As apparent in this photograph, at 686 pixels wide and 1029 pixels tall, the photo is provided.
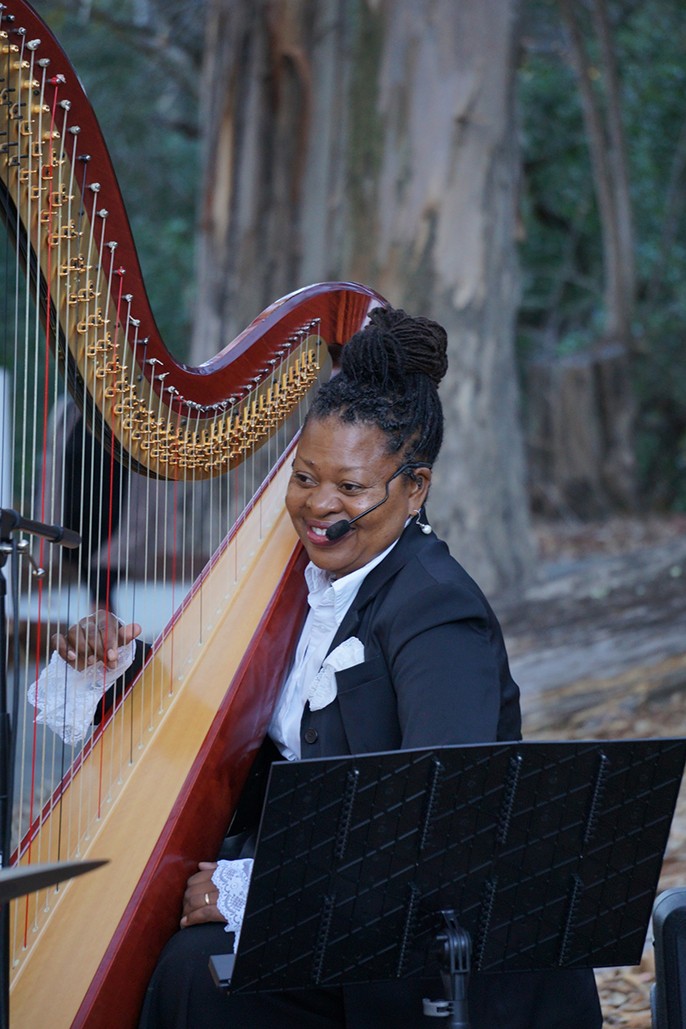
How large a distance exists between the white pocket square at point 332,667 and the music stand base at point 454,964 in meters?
0.53

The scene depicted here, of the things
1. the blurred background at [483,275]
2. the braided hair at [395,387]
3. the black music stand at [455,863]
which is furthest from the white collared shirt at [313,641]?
the blurred background at [483,275]

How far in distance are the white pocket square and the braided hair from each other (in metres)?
0.37

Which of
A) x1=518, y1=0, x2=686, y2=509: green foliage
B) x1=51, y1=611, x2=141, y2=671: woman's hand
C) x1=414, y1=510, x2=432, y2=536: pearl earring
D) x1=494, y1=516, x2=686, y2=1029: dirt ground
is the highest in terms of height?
x1=518, y1=0, x2=686, y2=509: green foliage

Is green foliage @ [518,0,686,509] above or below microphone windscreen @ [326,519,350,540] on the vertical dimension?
above

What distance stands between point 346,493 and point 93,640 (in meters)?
0.63

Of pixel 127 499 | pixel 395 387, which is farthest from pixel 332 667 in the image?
pixel 127 499

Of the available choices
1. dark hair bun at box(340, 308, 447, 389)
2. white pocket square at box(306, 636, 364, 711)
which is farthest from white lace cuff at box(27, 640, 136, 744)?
dark hair bun at box(340, 308, 447, 389)

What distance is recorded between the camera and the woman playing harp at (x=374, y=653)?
7.10ft

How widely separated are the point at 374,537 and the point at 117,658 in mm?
620

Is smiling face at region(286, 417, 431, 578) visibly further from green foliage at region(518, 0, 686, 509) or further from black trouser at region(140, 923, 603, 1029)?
green foliage at region(518, 0, 686, 509)

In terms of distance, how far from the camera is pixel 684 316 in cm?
1295

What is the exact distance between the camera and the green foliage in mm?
13070

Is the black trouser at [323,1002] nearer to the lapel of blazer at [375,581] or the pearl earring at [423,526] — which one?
the lapel of blazer at [375,581]

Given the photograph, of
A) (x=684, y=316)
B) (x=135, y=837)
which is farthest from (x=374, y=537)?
(x=684, y=316)
